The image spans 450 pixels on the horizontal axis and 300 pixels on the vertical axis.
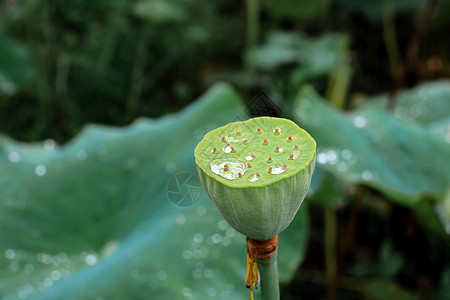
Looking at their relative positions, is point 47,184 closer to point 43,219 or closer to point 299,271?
point 43,219

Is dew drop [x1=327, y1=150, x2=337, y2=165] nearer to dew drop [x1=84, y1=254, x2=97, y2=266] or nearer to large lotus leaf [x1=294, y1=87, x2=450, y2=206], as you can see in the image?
large lotus leaf [x1=294, y1=87, x2=450, y2=206]

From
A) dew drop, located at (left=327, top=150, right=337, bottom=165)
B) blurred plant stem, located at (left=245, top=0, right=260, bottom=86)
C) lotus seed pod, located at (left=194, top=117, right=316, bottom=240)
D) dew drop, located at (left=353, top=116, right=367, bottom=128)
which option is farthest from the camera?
blurred plant stem, located at (left=245, top=0, right=260, bottom=86)

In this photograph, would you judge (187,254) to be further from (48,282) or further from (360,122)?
(360,122)

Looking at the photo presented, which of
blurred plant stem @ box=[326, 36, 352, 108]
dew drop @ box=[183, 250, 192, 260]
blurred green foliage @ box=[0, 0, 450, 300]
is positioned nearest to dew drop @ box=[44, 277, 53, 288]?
blurred green foliage @ box=[0, 0, 450, 300]

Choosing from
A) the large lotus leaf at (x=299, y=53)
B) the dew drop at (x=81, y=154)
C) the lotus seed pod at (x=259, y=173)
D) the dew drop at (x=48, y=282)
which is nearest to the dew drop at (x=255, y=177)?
the lotus seed pod at (x=259, y=173)

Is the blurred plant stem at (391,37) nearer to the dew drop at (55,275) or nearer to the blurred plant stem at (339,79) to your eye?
the blurred plant stem at (339,79)

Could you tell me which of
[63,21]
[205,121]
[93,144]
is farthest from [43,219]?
[63,21]

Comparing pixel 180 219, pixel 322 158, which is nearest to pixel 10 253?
pixel 180 219
